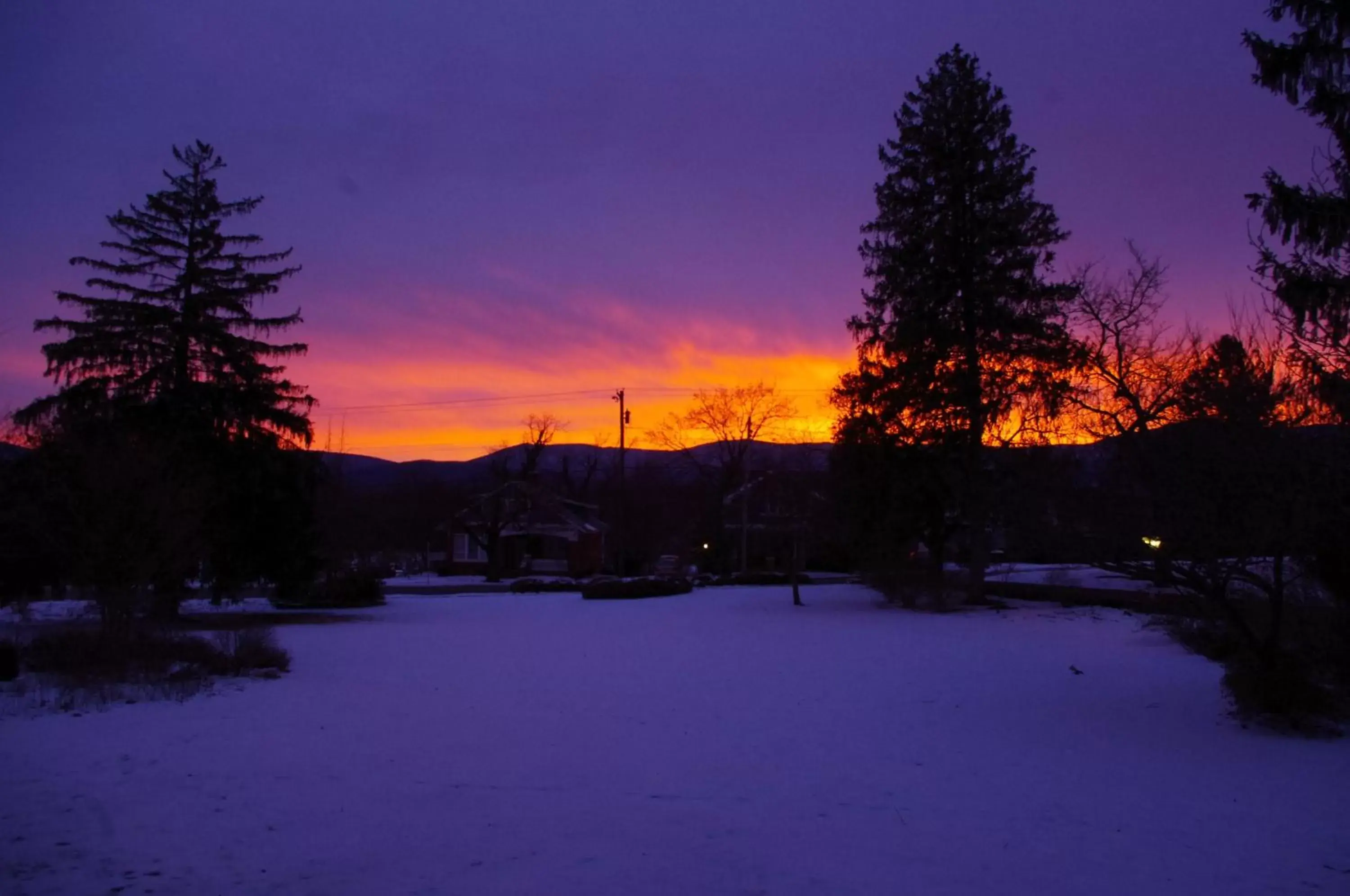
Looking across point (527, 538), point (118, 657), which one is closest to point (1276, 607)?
point (118, 657)

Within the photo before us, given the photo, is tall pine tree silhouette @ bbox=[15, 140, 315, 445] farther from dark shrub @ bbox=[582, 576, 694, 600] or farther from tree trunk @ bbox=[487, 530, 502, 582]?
tree trunk @ bbox=[487, 530, 502, 582]

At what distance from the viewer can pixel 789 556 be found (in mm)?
32125

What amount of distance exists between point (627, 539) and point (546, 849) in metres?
58.0

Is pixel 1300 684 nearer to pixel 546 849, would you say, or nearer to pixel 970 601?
pixel 546 849

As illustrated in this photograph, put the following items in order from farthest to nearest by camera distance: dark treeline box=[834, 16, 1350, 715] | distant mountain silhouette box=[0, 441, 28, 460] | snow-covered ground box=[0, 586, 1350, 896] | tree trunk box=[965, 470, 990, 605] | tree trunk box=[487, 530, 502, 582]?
tree trunk box=[487, 530, 502, 582]
tree trunk box=[965, 470, 990, 605]
distant mountain silhouette box=[0, 441, 28, 460]
dark treeline box=[834, 16, 1350, 715]
snow-covered ground box=[0, 586, 1350, 896]

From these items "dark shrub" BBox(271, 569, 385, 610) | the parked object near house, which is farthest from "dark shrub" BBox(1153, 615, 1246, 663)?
the parked object near house

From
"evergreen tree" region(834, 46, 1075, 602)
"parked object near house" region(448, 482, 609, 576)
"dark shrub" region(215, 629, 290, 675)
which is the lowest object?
"dark shrub" region(215, 629, 290, 675)

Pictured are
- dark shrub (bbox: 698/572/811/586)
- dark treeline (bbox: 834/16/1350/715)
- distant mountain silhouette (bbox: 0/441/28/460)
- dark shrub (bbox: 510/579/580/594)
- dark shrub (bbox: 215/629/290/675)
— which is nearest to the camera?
dark treeline (bbox: 834/16/1350/715)

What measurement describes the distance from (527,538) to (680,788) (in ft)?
188

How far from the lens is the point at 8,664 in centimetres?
1314

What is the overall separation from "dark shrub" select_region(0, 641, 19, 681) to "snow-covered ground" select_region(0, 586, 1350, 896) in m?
2.70

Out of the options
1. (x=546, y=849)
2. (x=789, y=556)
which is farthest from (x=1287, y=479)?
(x=789, y=556)

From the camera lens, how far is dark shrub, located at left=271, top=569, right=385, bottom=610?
32.7m

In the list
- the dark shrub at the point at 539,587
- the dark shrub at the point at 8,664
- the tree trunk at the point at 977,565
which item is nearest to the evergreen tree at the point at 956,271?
the tree trunk at the point at 977,565
